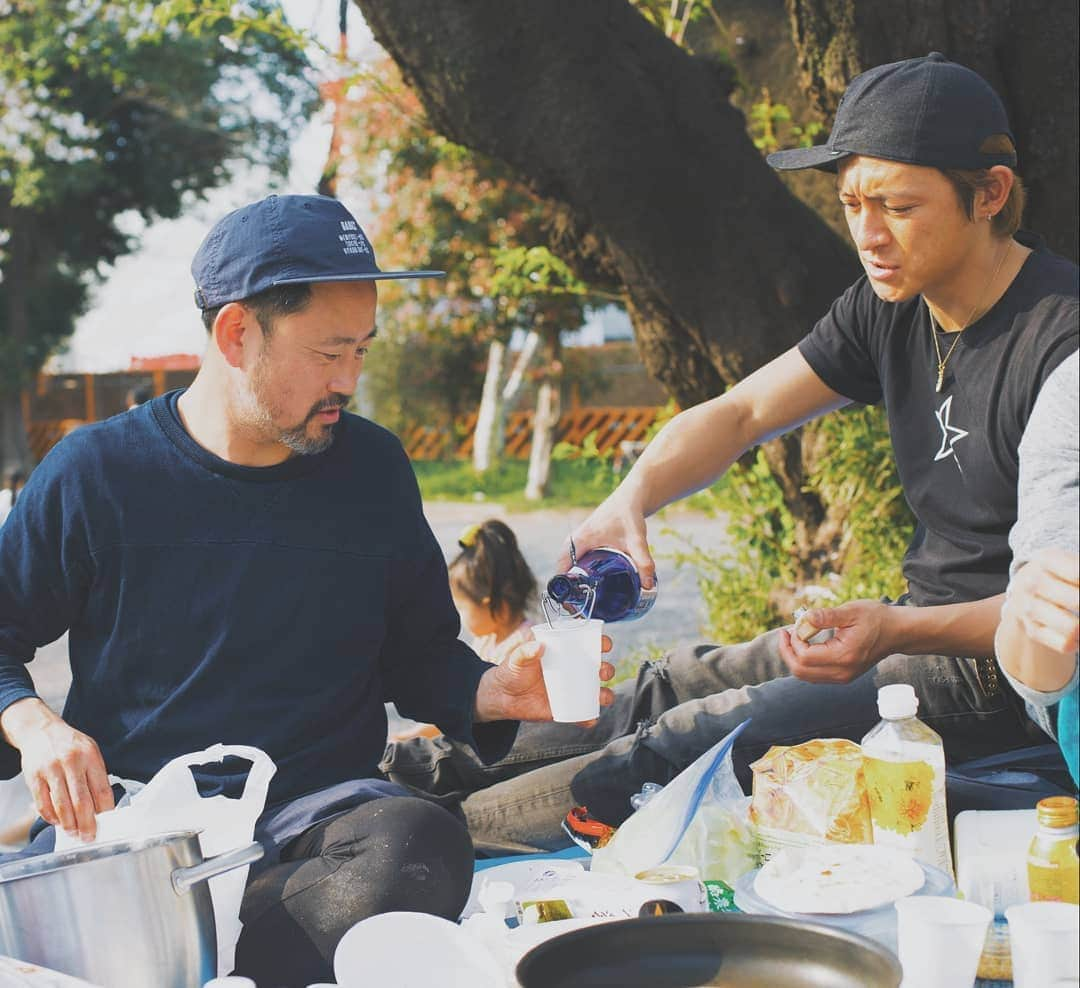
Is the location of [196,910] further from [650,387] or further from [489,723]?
[650,387]

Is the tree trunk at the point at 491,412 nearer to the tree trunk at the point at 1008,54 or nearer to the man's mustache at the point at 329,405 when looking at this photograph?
the tree trunk at the point at 1008,54

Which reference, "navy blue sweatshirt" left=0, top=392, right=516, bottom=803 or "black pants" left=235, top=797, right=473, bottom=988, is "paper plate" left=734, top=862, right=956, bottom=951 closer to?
"black pants" left=235, top=797, right=473, bottom=988

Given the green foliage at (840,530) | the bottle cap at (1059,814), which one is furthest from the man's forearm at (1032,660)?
the green foliage at (840,530)

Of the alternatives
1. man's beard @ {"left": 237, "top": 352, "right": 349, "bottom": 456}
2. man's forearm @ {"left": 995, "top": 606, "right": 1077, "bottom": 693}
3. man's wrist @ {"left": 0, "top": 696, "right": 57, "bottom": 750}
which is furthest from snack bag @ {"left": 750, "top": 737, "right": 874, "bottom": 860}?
man's wrist @ {"left": 0, "top": 696, "right": 57, "bottom": 750}

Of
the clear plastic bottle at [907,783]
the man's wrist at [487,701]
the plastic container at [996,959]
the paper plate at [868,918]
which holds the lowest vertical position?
the plastic container at [996,959]

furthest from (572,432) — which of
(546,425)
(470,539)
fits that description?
(470,539)

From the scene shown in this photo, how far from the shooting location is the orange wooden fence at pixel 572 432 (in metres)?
22.8

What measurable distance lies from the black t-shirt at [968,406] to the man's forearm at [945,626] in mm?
192

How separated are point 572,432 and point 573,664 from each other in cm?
2085

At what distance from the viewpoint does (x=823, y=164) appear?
120 inches

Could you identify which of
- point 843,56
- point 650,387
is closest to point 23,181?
point 650,387

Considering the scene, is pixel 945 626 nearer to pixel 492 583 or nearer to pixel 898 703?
pixel 898 703

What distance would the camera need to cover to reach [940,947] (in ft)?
6.78

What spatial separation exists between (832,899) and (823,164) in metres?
1.56
